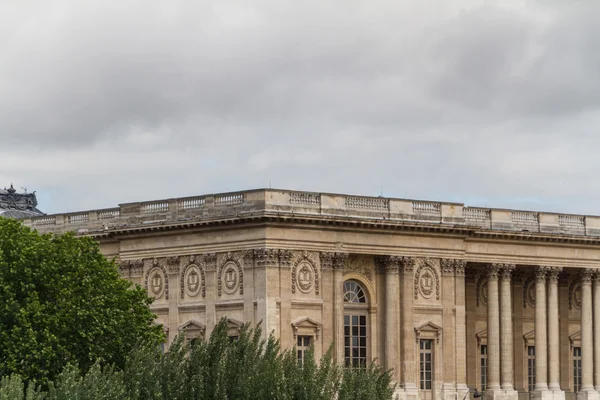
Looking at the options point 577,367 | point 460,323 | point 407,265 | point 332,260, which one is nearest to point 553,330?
Result: point 577,367

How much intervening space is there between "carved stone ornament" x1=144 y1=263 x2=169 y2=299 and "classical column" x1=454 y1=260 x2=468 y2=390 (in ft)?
52.4

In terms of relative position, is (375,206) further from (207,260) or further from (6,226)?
(6,226)

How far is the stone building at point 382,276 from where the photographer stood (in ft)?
331

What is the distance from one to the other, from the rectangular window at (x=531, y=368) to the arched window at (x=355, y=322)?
14.4m

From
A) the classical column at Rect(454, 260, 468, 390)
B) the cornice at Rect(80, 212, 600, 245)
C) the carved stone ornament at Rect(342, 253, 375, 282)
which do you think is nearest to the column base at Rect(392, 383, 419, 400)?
the classical column at Rect(454, 260, 468, 390)

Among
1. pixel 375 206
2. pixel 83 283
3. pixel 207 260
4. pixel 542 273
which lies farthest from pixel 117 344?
pixel 542 273

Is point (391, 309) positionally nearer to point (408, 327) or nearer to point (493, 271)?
point (408, 327)

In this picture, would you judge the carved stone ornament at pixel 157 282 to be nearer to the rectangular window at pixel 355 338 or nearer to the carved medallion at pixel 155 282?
the carved medallion at pixel 155 282

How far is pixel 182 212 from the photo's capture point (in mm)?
104312

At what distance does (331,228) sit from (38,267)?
59.4 ft

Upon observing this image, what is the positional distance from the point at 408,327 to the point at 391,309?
144 cm

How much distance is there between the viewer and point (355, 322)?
105 m

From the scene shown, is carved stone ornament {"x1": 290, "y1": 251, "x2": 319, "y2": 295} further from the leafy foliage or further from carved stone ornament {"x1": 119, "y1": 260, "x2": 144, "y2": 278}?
the leafy foliage

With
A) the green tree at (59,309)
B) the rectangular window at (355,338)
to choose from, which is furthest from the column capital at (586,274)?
the green tree at (59,309)
